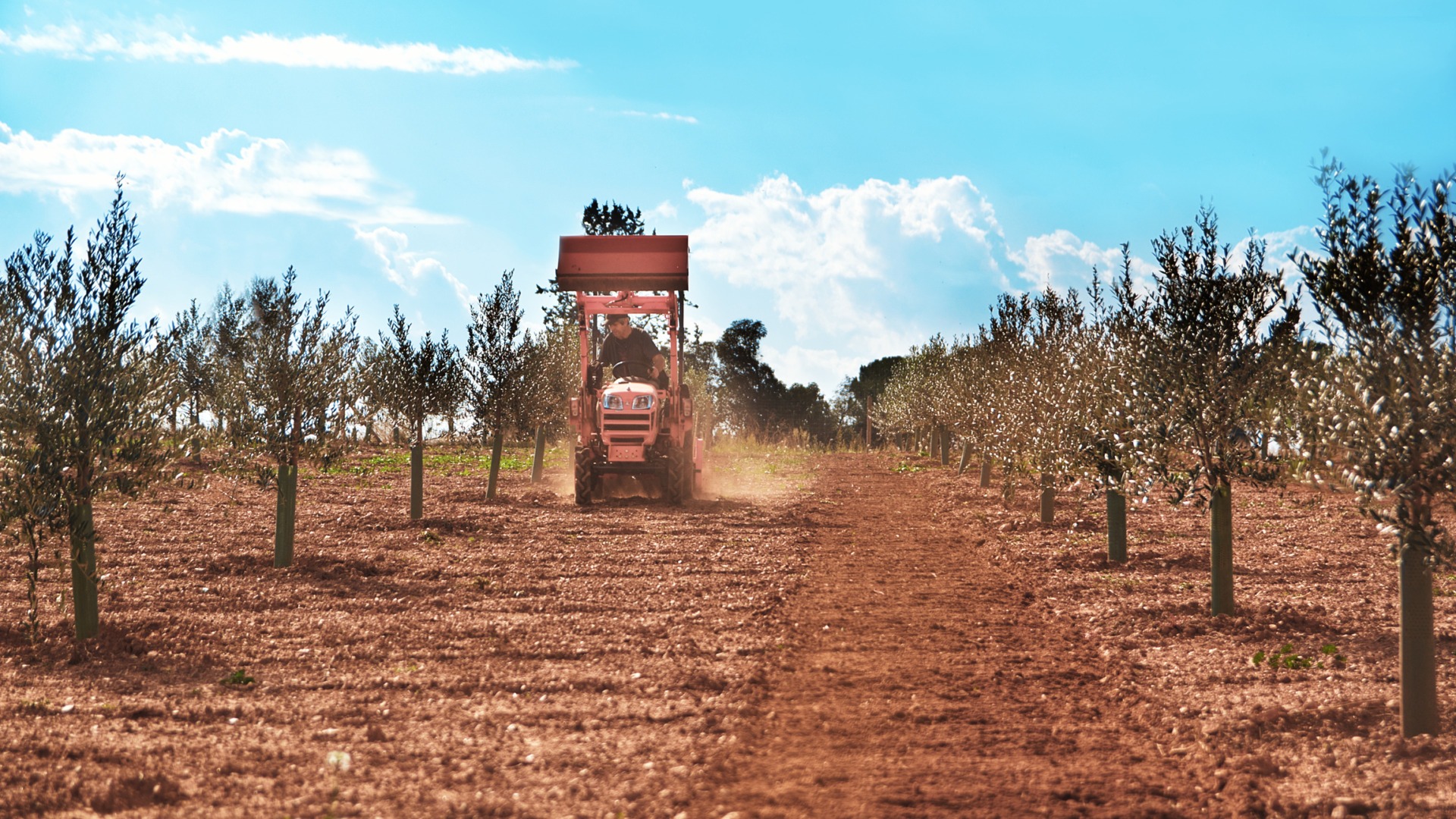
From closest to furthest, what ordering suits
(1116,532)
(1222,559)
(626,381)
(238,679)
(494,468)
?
(238,679) < (1222,559) < (1116,532) < (626,381) < (494,468)

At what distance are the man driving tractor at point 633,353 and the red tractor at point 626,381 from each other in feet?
0.68

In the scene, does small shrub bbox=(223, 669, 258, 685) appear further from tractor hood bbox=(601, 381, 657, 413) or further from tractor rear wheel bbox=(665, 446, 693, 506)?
tractor rear wheel bbox=(665, 446, 693, 506)

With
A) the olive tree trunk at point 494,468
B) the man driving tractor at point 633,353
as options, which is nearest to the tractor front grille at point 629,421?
the man driving tractor at point 633,353

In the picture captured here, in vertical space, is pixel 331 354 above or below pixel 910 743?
above

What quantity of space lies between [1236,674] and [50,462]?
8.93 m

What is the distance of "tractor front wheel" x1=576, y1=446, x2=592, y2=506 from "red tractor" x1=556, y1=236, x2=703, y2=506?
0.04 feet

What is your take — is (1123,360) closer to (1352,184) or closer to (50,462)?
(1352,184)

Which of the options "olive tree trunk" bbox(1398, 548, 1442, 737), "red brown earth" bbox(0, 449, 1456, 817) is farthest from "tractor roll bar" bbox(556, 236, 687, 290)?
"olive tree trunk" bbox(1398, 548, 1442, 737)

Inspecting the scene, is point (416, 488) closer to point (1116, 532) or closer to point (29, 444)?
point (29, 444)

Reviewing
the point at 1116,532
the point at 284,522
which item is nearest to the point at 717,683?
the point at 1116,532

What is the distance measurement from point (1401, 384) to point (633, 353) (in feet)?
46.4

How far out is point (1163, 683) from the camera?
714cm

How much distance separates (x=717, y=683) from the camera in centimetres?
680

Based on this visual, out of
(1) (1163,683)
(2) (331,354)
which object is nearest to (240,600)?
(2) (331,354)
